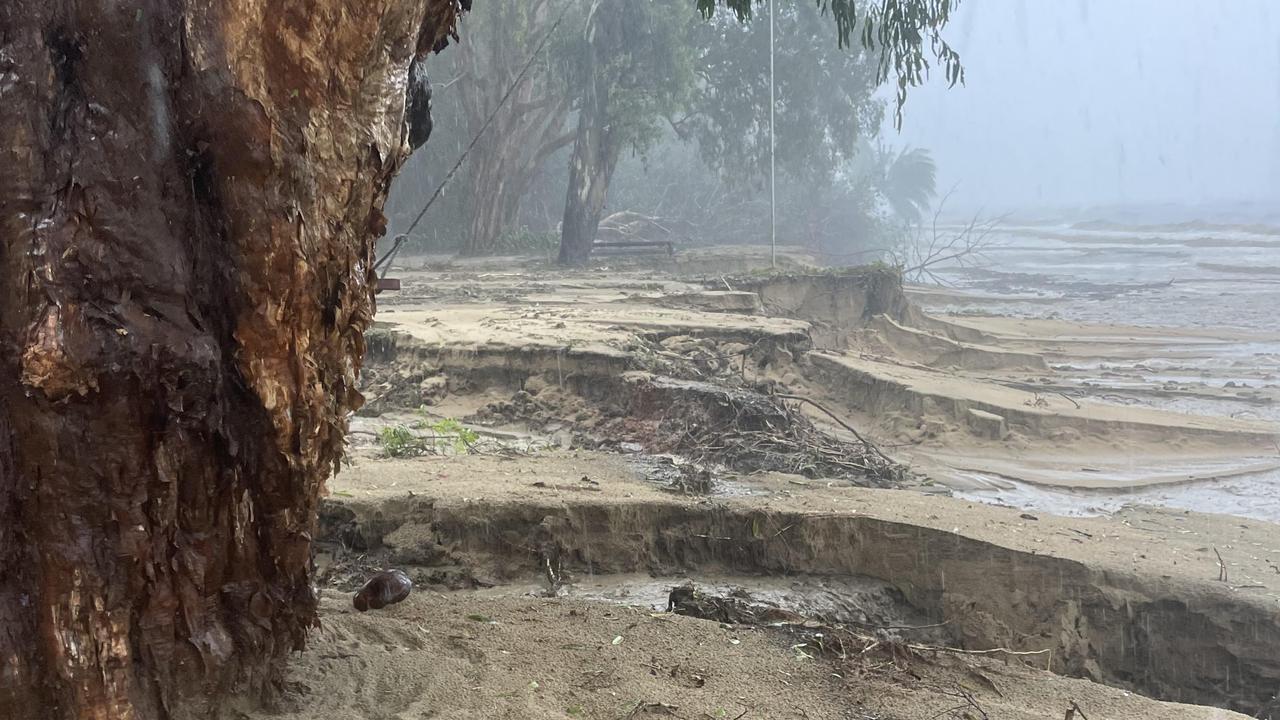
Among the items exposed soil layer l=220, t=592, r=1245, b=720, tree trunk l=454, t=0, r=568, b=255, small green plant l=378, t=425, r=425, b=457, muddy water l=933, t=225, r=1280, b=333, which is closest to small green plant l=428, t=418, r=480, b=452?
small green plant l=378, t=425, r=425, b=457

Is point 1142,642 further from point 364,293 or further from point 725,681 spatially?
point 364,293

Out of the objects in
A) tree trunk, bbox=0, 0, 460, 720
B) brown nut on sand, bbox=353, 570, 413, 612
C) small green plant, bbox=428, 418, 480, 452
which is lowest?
small green plant, bbox=428, 418, 480, 452

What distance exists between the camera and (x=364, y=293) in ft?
9.14

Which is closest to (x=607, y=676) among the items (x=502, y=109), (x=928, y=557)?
(x=928, y=557)

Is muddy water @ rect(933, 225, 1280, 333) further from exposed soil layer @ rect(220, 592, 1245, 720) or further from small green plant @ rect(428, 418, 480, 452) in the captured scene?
exposed soil layer @ rect(220, 592, 1245, 720)

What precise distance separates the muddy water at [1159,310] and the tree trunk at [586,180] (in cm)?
737

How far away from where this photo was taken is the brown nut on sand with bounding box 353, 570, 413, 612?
362cm

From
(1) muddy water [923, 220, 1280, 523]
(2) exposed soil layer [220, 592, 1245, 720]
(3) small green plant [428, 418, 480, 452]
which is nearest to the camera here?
(2) exposed soil layer [220, 592, 1245, 720]

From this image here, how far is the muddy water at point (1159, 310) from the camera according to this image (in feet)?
26.3

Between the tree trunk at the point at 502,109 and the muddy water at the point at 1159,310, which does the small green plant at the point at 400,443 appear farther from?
the tree trunk at the point at 502,109

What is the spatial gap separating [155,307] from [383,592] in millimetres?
1649

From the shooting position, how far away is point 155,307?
7.63 ft

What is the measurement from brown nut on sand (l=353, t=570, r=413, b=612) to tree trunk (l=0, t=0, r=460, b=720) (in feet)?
3.27

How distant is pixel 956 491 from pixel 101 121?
678 centimetres
